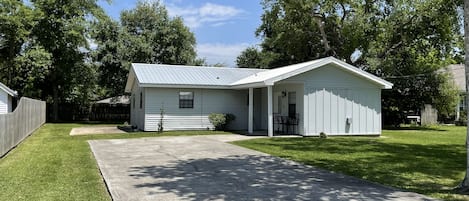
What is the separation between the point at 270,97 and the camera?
17.1 meters

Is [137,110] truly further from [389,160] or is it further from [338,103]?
[389,160]

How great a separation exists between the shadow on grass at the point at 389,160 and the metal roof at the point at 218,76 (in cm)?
376

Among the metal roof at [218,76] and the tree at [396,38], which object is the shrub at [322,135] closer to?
the metal roof at [218,76]

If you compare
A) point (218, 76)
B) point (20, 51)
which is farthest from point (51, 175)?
point (20, 51)

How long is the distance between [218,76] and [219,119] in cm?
274

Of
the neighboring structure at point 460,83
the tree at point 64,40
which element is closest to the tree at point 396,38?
the neighboring structure at point 460,83

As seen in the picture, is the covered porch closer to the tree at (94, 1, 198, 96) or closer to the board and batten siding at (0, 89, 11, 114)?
the board and batten siding at (0, 89, 11, 114)

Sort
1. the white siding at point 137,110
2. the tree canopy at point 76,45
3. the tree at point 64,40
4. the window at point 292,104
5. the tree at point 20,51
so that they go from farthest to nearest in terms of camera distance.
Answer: the tree at point 64,40 → the tree canopy at point 76,45 → the tree at point 20,51 → the white siding at point 137,110 → the window at point 292,104

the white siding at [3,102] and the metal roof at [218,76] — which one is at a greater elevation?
the metal roof at [218,76]

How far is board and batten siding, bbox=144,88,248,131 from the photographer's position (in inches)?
791

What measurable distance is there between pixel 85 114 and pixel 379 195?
31190mm

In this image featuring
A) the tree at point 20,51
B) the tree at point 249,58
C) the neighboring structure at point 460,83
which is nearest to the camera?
the neighboring structure at point 460,83

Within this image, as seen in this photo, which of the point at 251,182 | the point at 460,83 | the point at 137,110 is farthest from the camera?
the point at 460,83

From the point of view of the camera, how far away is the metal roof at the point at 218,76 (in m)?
17.2
